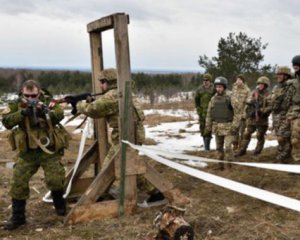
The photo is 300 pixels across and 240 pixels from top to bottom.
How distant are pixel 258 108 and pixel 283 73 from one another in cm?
125

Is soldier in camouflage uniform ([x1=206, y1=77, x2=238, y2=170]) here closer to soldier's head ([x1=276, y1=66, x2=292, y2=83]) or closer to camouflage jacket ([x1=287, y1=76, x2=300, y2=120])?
camouflage jacket ([x1=287, y1=76, x2=300, y2=120])

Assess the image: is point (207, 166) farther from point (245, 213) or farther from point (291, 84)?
point (245, 213)

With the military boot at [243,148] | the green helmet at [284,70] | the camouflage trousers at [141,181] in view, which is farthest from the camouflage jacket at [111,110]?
the military boot at [243,148]

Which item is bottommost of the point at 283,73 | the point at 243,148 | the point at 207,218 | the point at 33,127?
the point at 243,148

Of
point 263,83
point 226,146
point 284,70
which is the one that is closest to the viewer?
point 226,146

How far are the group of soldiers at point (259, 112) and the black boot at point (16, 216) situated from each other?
358cm

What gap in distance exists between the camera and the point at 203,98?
33.4 ft

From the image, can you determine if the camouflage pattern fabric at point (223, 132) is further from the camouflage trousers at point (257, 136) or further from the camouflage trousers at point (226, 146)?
the camouflage trousers at point (257, 136)

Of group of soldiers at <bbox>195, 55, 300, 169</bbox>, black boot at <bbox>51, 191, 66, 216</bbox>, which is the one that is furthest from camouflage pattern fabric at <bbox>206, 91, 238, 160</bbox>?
black boot at <bbox>51, 191, 66, 216</bbox>

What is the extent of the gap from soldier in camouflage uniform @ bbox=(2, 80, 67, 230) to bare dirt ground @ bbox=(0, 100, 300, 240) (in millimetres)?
424

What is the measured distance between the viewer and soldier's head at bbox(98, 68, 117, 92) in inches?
220

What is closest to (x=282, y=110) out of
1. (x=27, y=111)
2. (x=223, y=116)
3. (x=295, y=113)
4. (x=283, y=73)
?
(x=283, y=73)

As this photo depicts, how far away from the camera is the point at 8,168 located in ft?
30.1

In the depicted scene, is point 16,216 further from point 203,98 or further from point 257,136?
point 203,98
